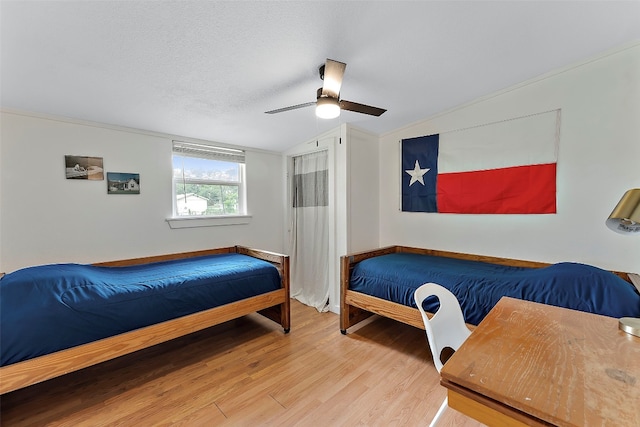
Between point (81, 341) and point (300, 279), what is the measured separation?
93.9 inches

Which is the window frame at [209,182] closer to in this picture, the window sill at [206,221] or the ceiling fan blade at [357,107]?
the window sill at [206,221]

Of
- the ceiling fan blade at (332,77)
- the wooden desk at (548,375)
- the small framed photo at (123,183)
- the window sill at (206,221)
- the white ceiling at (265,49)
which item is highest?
the white ceiling at (265,49)

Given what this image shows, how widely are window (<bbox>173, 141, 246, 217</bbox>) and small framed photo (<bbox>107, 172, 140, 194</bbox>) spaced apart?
1.24ft

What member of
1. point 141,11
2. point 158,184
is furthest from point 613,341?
point 158,184

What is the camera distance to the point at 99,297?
173 cm

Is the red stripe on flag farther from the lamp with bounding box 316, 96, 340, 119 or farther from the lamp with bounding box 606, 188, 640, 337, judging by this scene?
the lamp with bounding box 316, 96, 340, 119

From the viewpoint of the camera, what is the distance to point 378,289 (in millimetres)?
2428

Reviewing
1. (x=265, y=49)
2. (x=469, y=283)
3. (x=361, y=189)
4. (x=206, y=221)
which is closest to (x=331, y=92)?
(x=265, y=49)

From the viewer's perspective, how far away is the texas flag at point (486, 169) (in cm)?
231

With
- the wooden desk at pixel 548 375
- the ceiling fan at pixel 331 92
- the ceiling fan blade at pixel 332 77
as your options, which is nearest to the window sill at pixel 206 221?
the ceiling fan at pixel 331 92

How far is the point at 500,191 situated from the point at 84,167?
12.8ft

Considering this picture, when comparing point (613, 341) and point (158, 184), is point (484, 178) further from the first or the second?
point (158, 184)

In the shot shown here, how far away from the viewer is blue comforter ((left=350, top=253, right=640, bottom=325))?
5.10 feet

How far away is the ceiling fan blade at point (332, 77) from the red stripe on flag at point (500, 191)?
1.77 metres
